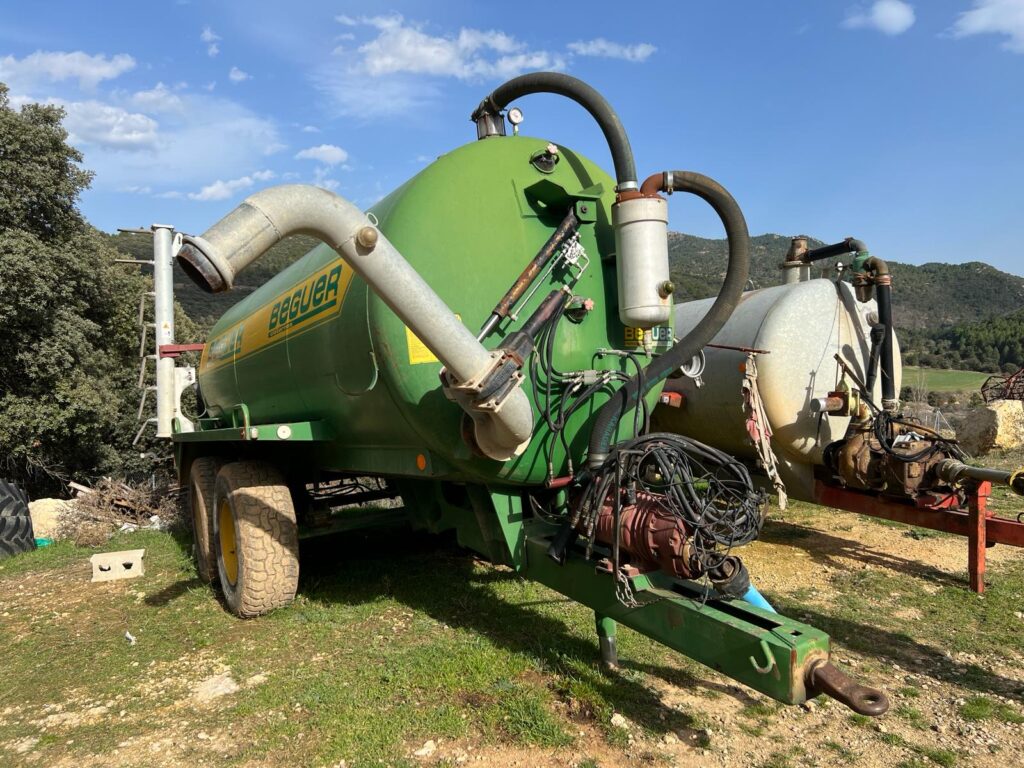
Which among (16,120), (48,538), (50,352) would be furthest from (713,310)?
(16,120)

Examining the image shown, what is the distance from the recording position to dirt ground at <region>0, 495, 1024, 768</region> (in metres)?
2.99

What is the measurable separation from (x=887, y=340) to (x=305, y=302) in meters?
4.97

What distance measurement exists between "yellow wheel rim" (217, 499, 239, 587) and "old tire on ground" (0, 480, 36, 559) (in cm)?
414

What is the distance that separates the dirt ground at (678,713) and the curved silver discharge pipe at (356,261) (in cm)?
147

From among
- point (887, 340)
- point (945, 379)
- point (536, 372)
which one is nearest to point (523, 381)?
point (536, 372)

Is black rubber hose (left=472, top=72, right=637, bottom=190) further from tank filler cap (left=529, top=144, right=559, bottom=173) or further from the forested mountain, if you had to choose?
the forested mountain

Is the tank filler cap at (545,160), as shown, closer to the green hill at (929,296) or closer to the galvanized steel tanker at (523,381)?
the galvanized steel tanker at (523,381)

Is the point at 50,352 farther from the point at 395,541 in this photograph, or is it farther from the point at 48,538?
the point at 395,541

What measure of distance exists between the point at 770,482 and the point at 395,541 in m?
3.66

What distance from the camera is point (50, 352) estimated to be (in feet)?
39.9

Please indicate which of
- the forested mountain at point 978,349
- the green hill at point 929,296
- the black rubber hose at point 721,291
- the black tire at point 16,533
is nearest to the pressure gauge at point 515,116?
the black rubber hose at point 721,291

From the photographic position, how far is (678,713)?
10.6 ft

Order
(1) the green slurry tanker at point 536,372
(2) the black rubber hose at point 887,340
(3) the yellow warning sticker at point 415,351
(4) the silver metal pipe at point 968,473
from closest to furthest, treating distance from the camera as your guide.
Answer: (1) the green slurry tanker at point 536,372, (3) the yellow warning sticker at point 415,351, (4) the silver metal pipe at point 968,473, (2) the black rubber hose at point 887,340

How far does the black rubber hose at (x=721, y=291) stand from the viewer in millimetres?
3486
